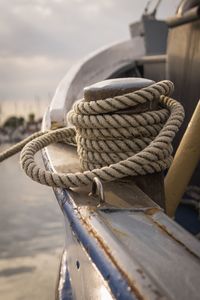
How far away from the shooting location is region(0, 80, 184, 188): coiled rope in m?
1.22

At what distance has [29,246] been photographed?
4.04 m

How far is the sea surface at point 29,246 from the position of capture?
300 cm

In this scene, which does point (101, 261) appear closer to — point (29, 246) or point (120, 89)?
point (120, 89)

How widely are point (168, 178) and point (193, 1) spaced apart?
6.30ft

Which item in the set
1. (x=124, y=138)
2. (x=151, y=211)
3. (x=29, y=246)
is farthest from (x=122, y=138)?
(x=29, y=246)

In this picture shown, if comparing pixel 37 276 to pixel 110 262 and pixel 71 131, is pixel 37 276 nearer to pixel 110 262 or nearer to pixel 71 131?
pixel 71 131

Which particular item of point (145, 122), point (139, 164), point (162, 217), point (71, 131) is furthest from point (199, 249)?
point (71, 131)

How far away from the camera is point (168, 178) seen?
160 cm

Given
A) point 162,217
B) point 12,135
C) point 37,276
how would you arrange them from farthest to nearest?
point 12,135, point 37,276, point 162,217

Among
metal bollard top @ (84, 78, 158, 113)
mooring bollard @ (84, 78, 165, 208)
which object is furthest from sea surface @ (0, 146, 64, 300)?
metal bollard top @ (84, 78, 158, 113)

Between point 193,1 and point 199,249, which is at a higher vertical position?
point 193,1

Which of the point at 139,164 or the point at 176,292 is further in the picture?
the point at 139,164

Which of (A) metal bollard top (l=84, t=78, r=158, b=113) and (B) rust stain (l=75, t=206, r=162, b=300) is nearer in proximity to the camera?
(B) rust stain (l=75, t=206, r=162, b=300)

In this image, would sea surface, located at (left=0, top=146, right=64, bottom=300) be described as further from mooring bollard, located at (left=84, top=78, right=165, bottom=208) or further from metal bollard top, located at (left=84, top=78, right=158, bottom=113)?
metal bollard top, located at (left=84, top=78, right=158, bottom=113)
